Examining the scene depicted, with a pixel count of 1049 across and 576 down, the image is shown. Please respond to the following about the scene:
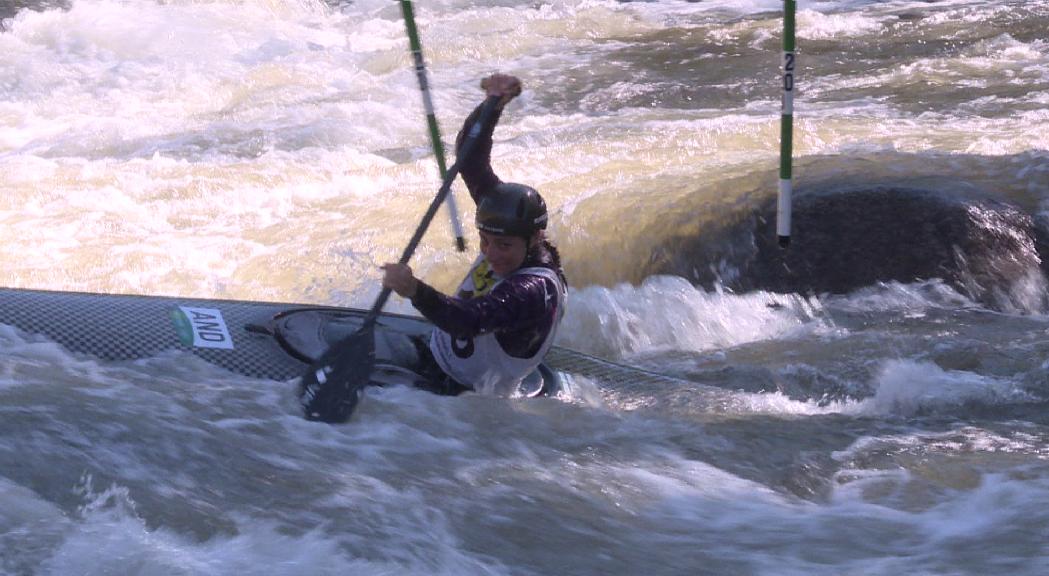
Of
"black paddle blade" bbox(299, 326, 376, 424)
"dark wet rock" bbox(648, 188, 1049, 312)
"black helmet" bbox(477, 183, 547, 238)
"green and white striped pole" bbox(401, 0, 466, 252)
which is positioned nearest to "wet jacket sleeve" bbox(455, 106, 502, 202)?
"black helmet" bbox(477, 183, 547, 238)

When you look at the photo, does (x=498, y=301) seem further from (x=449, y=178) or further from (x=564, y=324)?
(x=564, y=324)

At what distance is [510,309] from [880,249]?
10.2 feet

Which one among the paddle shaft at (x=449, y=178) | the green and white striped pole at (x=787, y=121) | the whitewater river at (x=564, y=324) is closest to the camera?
the whitewater river at (x=564, y=324)

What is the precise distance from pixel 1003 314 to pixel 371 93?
22.3 feet

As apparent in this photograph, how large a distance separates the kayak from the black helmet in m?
0.57

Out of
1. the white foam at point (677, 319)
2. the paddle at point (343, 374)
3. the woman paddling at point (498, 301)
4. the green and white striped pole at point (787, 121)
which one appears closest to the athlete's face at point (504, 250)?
the woman paddling at point (498, 301)

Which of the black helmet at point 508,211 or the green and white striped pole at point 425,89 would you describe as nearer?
the black helmet at point 508,211

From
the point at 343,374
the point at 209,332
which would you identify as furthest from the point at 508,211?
the point at 209,332

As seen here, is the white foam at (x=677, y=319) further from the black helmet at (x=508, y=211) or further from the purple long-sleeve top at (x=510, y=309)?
the black helmet at (x=508, y=211)

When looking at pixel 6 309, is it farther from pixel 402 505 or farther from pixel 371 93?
pixel 371 93

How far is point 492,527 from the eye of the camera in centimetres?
267

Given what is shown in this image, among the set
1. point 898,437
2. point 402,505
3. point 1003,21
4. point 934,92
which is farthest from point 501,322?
point 1003,21

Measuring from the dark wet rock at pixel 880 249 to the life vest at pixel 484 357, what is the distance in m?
2.50

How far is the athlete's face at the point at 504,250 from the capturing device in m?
3.17
